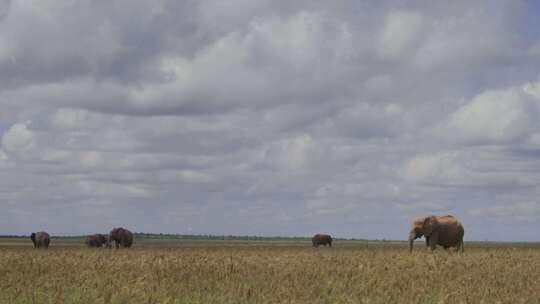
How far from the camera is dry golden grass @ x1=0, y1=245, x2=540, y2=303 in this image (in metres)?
12.1

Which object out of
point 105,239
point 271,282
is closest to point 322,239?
point 105,239

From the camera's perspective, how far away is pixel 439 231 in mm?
45156

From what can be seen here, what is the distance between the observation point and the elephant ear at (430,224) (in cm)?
4409

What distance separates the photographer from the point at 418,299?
1217 cm

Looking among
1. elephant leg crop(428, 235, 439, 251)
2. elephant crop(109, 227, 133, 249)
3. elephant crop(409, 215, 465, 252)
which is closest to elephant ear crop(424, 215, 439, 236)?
elephant crop(409, 215, 465, 252)

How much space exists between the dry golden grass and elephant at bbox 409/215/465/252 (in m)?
23.1

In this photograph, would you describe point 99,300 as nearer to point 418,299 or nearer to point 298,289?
point 298,289

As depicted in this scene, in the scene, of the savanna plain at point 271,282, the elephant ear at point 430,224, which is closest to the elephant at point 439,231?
the elephant ear at point 430,224

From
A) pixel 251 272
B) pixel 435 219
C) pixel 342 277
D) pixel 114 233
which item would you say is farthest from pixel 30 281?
pixel 114 233

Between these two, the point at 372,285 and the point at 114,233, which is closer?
the point at 372,285

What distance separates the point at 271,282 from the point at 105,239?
6899cm

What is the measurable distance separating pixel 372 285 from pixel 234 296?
298 centimetres

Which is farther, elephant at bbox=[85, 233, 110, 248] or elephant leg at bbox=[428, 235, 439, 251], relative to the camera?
elephant at bbox=[85, 233, 110, 248]

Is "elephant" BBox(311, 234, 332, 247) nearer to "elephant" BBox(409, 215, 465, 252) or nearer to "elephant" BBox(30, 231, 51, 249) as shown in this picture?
"elephant" BBox(30, 231, 51, 249)
